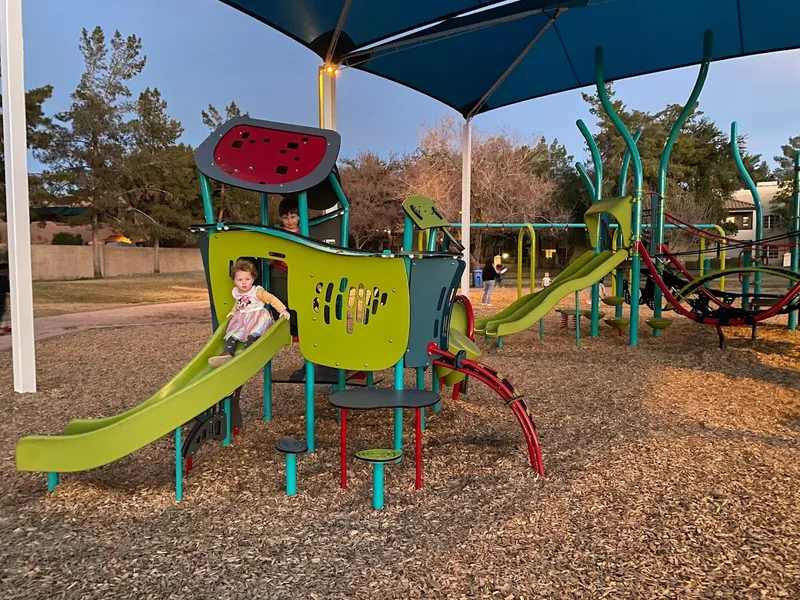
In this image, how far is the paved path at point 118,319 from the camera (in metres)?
10.0

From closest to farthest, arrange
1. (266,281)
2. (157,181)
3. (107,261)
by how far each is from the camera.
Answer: (266,281) < (107,261) < (157,181)

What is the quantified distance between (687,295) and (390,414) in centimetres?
531

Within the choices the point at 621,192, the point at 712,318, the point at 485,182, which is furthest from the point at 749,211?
the point at 712,318

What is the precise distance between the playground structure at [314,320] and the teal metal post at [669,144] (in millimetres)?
5532

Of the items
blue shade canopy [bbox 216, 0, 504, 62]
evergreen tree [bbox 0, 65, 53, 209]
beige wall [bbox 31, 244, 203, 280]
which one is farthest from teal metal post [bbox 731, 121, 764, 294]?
evergreen tree [bbox 0, 65, 53, 209]

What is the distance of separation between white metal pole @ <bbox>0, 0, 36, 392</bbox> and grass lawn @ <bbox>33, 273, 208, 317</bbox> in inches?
264

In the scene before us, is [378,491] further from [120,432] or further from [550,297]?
[550,297]

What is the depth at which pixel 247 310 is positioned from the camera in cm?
360

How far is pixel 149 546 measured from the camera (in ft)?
7.96

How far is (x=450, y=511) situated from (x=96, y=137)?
1574 centimetres

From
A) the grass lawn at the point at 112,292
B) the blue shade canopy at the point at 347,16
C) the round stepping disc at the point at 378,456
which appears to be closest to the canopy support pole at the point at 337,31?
the blue shade canopy at the point at 347,16

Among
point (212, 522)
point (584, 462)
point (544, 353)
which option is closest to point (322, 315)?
point (212, 522)

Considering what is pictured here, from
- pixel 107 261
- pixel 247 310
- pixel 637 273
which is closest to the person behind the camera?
pixel 247 310

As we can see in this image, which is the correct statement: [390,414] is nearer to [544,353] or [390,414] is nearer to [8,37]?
[544,353]
